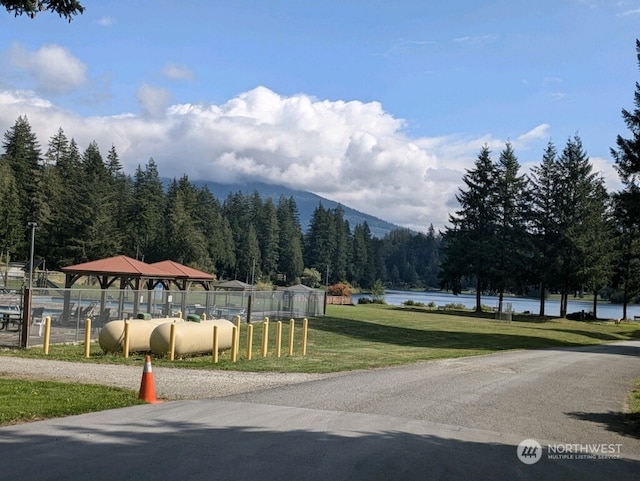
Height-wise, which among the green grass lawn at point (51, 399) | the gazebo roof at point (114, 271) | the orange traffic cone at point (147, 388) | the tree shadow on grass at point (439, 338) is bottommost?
the tree shadow on grass at point (439, 338)

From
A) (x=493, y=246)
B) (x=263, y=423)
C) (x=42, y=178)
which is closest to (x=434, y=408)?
(x=263, y=423)

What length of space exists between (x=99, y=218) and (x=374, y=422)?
3098 inches

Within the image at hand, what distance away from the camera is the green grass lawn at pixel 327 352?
10.6 metres

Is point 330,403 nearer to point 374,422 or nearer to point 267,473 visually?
point 374,422

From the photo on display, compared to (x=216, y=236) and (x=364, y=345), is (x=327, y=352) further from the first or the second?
(x=216, y=236)

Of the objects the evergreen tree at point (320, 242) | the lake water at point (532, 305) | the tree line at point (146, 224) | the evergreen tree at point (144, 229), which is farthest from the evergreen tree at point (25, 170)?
the evergreen tree at point (320, 242)

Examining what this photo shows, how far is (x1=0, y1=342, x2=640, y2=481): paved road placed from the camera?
679 cm

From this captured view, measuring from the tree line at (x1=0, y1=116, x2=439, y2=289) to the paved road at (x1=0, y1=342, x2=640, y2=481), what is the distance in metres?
70.6

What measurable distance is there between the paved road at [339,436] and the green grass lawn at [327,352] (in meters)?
1.18

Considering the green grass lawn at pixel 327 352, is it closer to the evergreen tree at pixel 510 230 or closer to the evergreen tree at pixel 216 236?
the evergreen tree at pixel 510 230

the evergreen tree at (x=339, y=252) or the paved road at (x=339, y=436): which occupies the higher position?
the evergreen tree at (x=339, y=252)

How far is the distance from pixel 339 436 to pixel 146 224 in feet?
315

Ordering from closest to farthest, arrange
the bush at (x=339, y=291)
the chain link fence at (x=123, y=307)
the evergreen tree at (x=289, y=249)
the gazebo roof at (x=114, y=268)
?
the chain link fence at (x=123, y=307), the gazebo roof at (x=114, y=268), the bush at (x=339, y=291), the evergreen tree at (x=289, y=249)

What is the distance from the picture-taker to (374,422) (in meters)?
9.62
